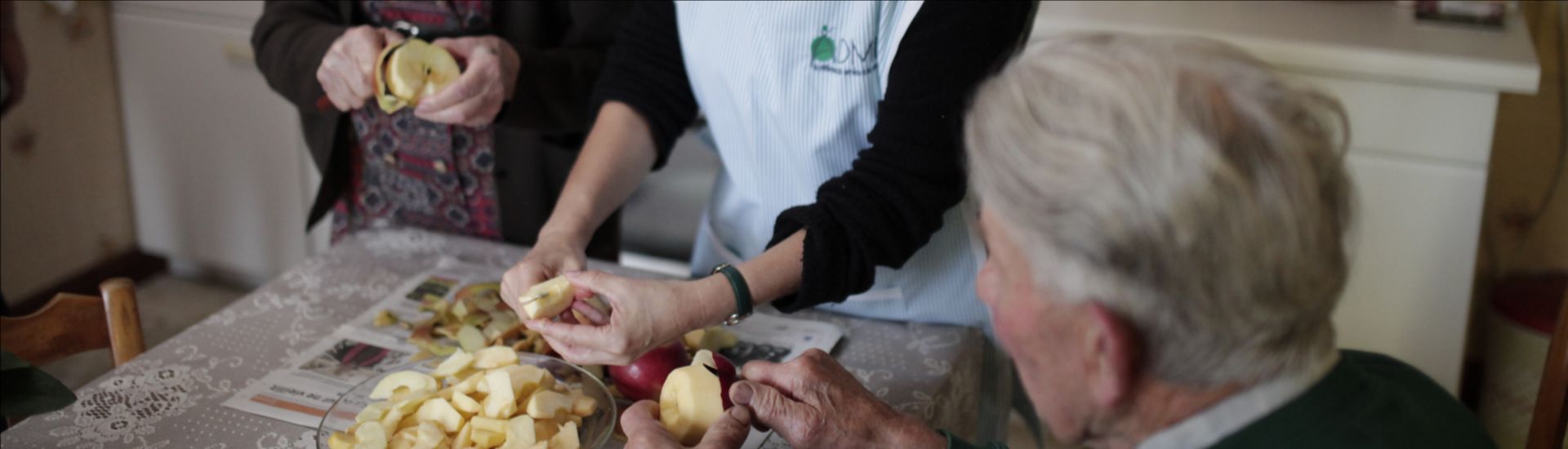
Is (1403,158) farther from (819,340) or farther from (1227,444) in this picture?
(1227,444)

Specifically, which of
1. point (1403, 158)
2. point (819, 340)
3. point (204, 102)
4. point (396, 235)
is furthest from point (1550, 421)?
point (204, 102)

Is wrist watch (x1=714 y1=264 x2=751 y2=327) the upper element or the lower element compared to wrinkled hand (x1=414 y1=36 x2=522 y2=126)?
lower

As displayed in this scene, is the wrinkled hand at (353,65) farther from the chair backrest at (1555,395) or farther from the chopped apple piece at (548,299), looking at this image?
the chair backrest at (1555,395)

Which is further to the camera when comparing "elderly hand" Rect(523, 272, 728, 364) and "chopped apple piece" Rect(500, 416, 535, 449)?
"elderly hand" Rect(523, 272, 728, 364)

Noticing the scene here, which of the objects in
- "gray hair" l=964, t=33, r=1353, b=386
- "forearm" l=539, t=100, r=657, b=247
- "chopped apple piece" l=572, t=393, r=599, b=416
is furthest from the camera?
"forearm" l=539, t=100, r=657, b=247

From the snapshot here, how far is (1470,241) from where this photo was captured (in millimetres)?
1987

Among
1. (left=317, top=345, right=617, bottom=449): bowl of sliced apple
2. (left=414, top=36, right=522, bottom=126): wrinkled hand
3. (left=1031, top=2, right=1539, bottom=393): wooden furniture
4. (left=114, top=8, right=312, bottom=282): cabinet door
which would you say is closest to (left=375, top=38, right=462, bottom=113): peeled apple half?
(left=414, top=36, right=522, bottom=126): wrinkled hand

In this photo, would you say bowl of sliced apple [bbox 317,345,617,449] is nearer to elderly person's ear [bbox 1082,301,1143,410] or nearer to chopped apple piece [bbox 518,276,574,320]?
chopped apple piece [bbox 518,276,574,320]

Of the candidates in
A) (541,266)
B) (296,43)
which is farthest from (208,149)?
(541,266)

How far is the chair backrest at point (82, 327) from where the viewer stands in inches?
48.1

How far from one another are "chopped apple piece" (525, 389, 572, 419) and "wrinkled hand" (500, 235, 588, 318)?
14 centimetres

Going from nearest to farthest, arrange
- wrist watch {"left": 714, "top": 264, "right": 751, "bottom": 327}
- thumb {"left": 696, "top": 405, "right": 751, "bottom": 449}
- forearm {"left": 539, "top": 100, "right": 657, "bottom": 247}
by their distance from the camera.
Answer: thumb {"left": 696, "top": 405, "right": 751, "bottom": 449} → wrist watch {"left": 714, "top": 264, "right": 751, "bottom": 327} → forearm {"left": 539, "top": 100, "right": 657, "bottom": 247}

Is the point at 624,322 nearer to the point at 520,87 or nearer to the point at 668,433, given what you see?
the point at 668,433

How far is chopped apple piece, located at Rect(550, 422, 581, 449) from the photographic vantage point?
1.02m
